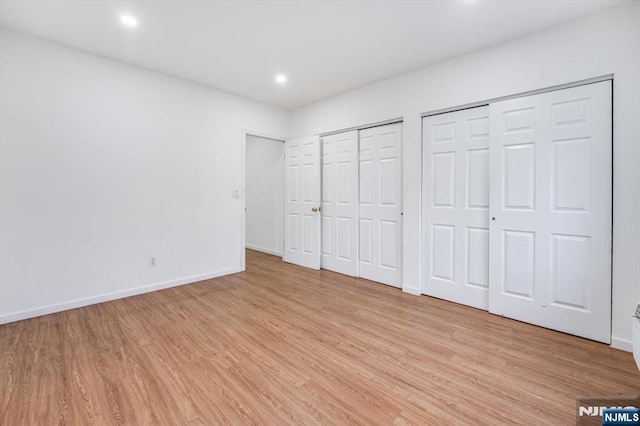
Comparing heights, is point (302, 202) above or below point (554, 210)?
above

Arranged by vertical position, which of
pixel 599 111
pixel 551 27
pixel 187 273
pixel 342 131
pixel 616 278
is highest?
pixel 551 27

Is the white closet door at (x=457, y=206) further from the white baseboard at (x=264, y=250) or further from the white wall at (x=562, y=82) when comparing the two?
the white baseboard at (x=264, y=250)

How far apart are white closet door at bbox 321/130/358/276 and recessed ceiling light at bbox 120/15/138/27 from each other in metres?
2.74

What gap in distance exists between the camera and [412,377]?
189 cm

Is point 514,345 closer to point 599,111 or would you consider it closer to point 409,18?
point 599,111

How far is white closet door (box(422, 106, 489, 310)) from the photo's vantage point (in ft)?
9.89

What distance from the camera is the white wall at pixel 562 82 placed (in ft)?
7.22

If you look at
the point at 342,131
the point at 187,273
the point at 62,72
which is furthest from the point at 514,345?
the point at 62,72

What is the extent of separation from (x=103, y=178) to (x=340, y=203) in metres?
3.04

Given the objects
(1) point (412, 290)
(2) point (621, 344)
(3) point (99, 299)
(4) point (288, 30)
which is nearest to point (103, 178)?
(3) point (99, 299)

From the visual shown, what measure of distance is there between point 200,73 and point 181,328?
3041mm

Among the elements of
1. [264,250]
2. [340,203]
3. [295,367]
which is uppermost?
[340,203]

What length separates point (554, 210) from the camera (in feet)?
8.36

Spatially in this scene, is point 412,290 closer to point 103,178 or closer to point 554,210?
point 554,210
